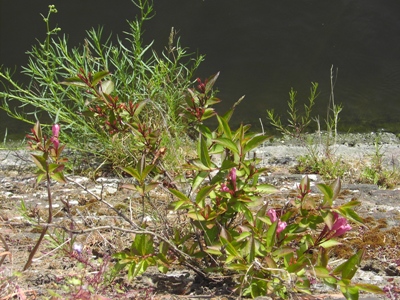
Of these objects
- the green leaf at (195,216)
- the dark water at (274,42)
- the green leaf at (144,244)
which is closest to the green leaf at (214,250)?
the green leaf at (195,216)

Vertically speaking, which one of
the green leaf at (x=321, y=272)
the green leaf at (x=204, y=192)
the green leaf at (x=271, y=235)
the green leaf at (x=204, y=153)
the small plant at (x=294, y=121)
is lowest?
the green leaf at (x=321, y=272)

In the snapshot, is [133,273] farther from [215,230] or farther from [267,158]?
[267,158]

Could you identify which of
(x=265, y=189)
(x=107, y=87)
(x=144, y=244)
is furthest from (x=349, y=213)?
(x=107, y=87)

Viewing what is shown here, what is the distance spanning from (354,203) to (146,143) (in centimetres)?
88

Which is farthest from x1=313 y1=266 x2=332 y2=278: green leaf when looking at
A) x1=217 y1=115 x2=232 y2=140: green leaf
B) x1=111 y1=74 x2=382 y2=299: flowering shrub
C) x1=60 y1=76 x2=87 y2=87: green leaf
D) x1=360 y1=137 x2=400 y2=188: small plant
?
x1=360 y1=137 x2=400 y2=188: small plant

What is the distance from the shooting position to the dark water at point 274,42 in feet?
21.1

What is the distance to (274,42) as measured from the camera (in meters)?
7.09

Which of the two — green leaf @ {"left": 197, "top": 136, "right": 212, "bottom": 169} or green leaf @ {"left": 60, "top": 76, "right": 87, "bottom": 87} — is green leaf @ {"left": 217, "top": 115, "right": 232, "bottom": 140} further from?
green leaf @ {"left": 60, "top": 76, "right": 87, "bottom": 87}

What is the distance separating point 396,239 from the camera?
115 inches

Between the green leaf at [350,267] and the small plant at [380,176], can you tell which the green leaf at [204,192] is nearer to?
the green leaf at [350,267]

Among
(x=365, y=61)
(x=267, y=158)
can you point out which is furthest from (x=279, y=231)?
(x=365, y=61)

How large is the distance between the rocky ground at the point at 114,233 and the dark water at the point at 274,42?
4.71ft

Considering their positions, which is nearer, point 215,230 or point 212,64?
point 215,230

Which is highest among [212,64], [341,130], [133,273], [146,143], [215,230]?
[212,64]
